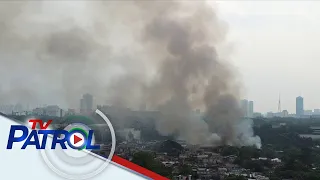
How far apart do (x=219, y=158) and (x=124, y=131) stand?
4.01 feet

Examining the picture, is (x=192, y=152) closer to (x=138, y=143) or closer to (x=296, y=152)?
(x=138, y=143)

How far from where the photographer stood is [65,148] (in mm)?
1729

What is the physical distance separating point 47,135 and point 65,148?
4.5 inches

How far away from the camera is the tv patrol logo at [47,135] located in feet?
5.50

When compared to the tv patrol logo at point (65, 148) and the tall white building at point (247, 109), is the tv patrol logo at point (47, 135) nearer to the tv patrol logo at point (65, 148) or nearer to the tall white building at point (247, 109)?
the tv patrol logo at point (65, 148)

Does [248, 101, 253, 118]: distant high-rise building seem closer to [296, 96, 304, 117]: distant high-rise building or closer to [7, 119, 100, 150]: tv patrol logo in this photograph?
[296, 96, 304, 117]: distant high-rise building

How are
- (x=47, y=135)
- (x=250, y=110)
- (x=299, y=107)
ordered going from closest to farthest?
(x=47, y=135)
(x=299, y=107)
(x=250, y=110)

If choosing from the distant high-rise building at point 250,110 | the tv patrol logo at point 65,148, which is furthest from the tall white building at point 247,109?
the tv patrol logo at point 65,148

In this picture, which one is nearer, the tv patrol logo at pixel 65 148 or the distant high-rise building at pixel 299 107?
the tv patrol logo at pixel 65 148

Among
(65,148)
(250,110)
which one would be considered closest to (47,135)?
(65,148)

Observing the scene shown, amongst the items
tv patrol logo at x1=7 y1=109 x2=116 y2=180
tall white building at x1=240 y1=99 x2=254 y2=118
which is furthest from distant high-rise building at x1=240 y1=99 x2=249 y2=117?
tv patrol logo at x1=7 y1=109 x2=116 y2=180

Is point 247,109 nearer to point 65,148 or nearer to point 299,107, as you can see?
point 299,107

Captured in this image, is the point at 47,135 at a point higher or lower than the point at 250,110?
lower

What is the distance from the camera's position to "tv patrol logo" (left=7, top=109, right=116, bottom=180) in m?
1.69
